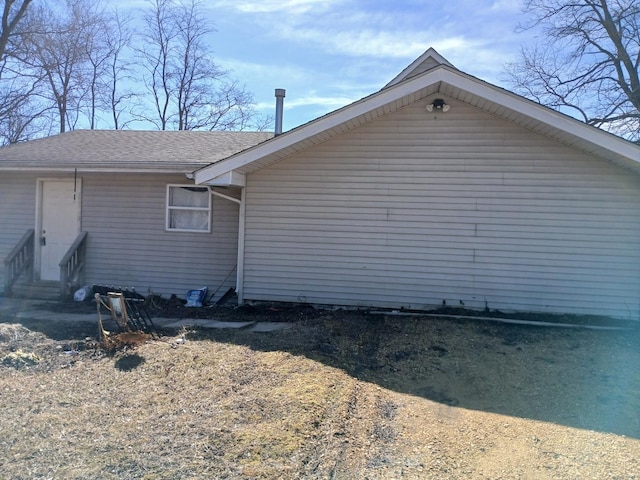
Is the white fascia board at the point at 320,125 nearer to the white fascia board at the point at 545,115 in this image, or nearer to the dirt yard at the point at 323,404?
the white fascia board at the point at 545,115

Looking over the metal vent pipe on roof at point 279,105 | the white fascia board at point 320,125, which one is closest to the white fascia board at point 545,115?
the white fascia board at point 320,125

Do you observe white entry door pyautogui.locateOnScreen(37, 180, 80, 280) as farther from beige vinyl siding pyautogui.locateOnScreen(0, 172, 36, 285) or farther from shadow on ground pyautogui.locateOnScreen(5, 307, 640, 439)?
shadow on ground pyautogui.locateOnScreen(5, 307, 640, 439)

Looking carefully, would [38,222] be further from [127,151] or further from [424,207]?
[424,207]

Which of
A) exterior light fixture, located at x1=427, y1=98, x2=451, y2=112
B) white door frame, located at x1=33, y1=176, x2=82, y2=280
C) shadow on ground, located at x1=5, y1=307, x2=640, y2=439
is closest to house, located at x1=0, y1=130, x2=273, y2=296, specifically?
white door frame, located at x1=33, y1=176, x2=82, y2=280

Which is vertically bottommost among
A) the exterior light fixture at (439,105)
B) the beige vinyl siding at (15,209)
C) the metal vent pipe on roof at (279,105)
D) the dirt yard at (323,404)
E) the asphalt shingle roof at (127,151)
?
the dirt yard at (323,404)

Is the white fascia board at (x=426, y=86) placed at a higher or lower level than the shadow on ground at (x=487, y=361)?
higher

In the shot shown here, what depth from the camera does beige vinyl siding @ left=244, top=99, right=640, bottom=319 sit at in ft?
25.3

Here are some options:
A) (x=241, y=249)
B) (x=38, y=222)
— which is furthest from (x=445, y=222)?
(x=38, y=222)

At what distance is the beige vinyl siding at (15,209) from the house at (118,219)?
2cm

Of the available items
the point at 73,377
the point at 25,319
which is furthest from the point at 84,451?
the point at 25,319

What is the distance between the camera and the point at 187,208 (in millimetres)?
9453

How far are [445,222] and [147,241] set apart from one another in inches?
233

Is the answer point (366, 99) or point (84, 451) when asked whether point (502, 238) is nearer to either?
point (366, 99)

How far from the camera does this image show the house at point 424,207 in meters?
7.66
